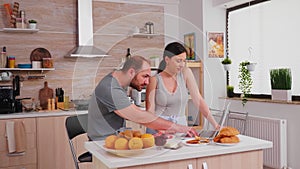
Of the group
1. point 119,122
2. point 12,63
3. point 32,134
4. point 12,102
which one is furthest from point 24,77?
point 119,122

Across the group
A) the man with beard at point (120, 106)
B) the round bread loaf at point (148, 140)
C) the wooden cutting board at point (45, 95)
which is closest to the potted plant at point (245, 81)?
the man with beard at point (120, 106)

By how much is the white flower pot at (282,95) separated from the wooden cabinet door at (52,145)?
224 centimetres

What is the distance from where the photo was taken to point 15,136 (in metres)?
3.25

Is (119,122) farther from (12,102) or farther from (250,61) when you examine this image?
(250,61)

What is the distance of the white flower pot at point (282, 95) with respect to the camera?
3.16m

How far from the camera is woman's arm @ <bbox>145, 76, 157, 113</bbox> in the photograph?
1459mm

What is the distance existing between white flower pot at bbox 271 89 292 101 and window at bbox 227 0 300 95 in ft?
0.47

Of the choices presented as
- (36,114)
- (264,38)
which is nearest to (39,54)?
(36,114)

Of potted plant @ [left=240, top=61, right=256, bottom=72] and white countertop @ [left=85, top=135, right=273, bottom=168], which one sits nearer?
white countertop @ [left=85, top=135, right=273, bottom=168]

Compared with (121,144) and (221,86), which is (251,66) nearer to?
(221,86)

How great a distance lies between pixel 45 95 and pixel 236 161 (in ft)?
9.22

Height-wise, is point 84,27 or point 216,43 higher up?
point 84,27

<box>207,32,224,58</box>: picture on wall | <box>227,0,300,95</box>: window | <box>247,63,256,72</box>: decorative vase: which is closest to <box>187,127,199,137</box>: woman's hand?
<box>227,0,300,95</box>: window

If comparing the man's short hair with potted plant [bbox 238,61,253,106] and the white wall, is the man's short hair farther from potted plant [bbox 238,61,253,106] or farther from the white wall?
potted plant [bbox 238,61,253,106]
